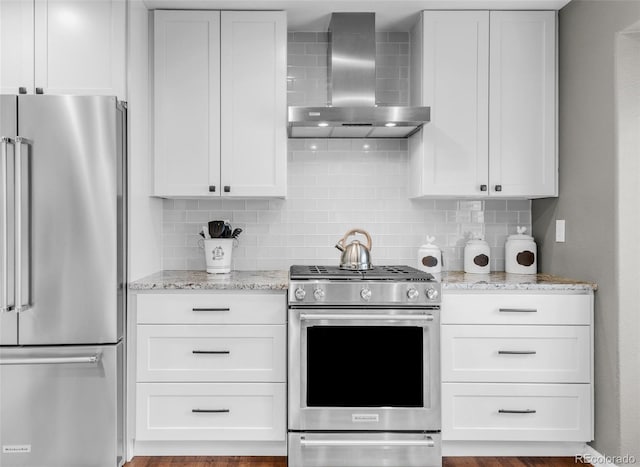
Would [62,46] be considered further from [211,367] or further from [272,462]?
[272,462]

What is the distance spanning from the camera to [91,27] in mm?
2473

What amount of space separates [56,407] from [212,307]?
2.82 feet

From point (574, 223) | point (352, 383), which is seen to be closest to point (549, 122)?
point (574, 223)

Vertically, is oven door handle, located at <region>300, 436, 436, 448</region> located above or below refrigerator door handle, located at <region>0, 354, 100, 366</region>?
below

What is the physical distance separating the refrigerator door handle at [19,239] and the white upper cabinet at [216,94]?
0.76 m

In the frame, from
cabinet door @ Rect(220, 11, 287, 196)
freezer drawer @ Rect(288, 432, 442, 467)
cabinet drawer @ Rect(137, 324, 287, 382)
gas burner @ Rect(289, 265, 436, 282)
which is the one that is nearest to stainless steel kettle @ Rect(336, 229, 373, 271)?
gas burner @ Rect(289, 265, 436, 282)

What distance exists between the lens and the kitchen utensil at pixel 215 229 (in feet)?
9.81

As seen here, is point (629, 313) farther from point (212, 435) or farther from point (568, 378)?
point (212, 435)

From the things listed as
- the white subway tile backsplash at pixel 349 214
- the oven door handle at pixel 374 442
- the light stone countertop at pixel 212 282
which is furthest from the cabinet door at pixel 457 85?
the oven door handle at pixel 374 442

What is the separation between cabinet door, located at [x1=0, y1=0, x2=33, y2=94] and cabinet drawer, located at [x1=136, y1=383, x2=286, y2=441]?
1.67 m

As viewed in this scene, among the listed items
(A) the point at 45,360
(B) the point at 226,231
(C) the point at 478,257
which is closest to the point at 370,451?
(C) the point at 478,257

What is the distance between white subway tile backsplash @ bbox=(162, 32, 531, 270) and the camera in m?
3.26

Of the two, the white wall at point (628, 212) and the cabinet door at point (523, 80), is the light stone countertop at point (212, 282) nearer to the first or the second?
the cabinet door at point (523, 80)

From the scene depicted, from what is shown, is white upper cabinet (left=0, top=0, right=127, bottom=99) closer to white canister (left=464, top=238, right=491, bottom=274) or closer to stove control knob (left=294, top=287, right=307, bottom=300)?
stove control knob (left=294, top=287, right=307, bottom=300)
